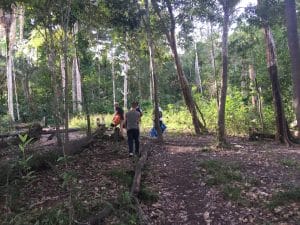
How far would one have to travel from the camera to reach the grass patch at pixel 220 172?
29.2ft

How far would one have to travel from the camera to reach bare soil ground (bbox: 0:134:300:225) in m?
7.04

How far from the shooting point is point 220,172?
941 centimetres

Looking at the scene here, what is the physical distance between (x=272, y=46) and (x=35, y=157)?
10.1 meters

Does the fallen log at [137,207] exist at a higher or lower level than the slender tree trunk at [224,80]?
lower

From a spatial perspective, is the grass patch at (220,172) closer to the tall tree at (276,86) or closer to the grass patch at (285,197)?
the grass patch at (285,197)

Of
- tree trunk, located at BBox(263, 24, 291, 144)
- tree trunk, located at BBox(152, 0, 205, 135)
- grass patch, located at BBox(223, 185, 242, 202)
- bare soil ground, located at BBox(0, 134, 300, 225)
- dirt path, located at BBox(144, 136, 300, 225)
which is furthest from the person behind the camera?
tree trunk, located at BBox(152, 0, 205, 135)

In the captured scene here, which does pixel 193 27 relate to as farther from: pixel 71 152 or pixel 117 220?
pixel 117 220

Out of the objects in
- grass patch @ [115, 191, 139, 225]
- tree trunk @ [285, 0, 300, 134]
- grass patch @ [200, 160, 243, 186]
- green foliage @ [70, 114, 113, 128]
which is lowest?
grass patch @ [115, 191, 139, 225]

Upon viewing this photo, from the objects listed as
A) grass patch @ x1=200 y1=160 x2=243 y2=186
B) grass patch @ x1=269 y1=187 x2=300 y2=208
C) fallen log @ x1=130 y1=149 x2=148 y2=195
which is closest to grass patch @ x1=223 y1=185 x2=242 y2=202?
grass patch @ x1=200 y1=160 x2=243 y2=186

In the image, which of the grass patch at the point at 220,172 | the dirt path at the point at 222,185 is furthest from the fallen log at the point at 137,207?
the grass patch at the point at 220,172

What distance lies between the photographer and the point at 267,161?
35.4 feet

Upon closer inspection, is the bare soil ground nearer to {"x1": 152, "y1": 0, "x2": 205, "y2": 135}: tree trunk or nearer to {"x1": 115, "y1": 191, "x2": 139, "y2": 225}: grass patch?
{"x1": 115, "y1": 191, "x2": 139, "y2": 225}: grass patch

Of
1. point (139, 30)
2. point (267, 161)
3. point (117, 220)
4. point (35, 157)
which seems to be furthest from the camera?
point (139, 30)

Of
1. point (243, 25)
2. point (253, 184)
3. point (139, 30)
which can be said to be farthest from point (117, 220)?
point (139, 30)
